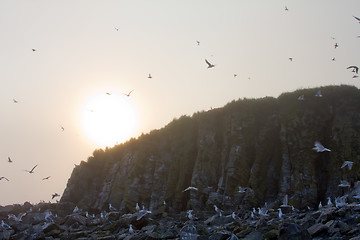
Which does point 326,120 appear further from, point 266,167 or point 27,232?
point 27,232

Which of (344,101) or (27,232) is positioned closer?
(27,232)

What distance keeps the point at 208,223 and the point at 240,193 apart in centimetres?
1213

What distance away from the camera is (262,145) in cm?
3825

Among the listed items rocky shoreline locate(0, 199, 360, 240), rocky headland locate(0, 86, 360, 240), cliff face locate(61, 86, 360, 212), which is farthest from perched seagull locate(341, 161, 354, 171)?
rocky shoreline locate(0, 199, 360, 240)

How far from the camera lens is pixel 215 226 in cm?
2283

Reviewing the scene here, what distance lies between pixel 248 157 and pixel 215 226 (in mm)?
16649

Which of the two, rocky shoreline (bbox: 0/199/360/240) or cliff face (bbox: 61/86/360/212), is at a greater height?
cliff face (bbox: 61/86/360/212)

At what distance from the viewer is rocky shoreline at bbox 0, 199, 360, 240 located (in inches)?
597

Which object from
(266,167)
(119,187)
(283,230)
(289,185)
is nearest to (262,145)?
(266,167)

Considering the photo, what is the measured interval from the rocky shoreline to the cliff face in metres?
3.15

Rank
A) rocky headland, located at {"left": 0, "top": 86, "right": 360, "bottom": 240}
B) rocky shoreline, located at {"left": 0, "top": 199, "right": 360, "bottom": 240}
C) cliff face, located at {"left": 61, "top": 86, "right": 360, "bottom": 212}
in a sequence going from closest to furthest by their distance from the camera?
rocky shoreline, located at {"left": 0, "top": 199, "right": 360, "bottom": 240}
rocky headland, located at {"left": 0, "top": 86, "right": 360, "bottom": 240}
cliff face, located at {"left": 61, "top": 86, "right": 360, "bottom": 212}

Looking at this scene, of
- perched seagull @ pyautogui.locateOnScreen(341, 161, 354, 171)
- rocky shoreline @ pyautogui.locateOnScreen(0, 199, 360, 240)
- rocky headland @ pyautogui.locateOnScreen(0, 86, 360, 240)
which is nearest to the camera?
rocky shoreline @ pyautogui.locateOnScreen(0, 199, 360, 240)

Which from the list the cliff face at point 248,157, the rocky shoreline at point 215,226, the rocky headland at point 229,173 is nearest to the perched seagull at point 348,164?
the rocky headland at point 229,173

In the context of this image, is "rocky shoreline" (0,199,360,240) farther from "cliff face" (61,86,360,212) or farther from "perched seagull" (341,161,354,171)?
"perched seagull" (341,161,354,171)
